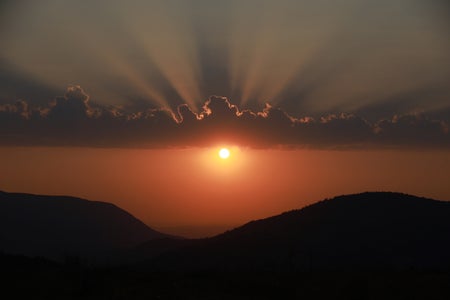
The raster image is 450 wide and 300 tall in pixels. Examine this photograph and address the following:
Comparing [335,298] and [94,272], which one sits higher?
[94,272]

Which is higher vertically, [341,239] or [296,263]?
[341,239]

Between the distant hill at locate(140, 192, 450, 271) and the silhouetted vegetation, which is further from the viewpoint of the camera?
the distant hill at locate(140, 192, 450, 271)

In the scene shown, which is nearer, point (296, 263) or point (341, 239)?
point (296, 263)

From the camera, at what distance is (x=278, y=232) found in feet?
344

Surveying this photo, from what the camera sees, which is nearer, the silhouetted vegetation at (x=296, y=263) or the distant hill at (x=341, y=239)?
the silhouetted vegetation at (x=296, y=263)

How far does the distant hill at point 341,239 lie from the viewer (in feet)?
273

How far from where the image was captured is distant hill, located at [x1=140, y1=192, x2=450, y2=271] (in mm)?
→ 83250

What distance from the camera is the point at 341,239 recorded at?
311ft

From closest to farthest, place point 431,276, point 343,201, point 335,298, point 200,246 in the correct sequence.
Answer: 1. point 335,298
2. point 431,276
3. point 200,246
4. point 343,201

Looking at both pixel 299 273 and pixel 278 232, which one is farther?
pixel 278 232

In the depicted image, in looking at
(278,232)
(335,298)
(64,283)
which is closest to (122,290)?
(64,283)

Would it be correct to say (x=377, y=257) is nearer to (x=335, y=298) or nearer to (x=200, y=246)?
(x=200, y=246)

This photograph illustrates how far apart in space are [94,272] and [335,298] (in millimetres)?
14527

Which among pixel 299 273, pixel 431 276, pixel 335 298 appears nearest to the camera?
pixel 335 298
